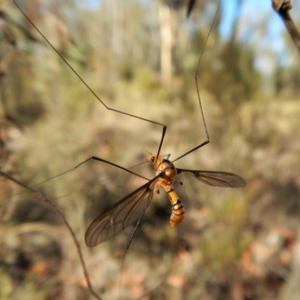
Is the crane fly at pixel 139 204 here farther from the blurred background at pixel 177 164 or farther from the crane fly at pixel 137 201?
the blurred background at pixel 177 164

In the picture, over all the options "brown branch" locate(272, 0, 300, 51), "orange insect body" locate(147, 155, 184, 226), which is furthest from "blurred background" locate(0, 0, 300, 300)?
"brown branch" locate(272, 0, 300, 51)

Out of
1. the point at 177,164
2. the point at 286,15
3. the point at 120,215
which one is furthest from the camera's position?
the point at 177,164

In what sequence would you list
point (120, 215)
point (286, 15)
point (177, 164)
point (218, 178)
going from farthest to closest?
point (177, 164) → point (218, 178) → point (120, 215) → point (286, 15)

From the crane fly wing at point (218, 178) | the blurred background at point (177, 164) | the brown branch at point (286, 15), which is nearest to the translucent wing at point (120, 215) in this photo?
the crane fly wing at point (218, 178)

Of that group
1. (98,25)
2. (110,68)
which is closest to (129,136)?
(110,68)

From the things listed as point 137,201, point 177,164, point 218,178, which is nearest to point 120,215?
point 137,201

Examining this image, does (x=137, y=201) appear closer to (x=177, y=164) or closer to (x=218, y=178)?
(x=218, y=178)

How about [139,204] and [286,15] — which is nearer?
[286,15]
